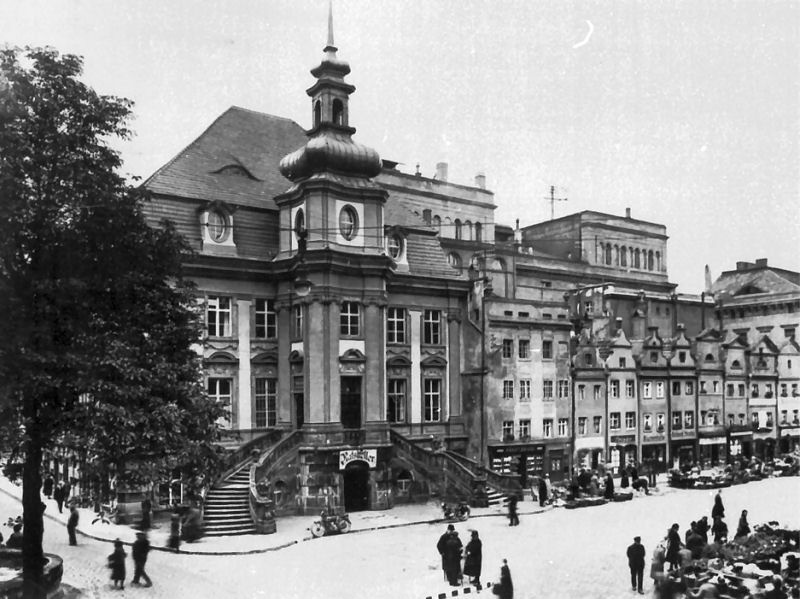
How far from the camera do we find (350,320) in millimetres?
37188

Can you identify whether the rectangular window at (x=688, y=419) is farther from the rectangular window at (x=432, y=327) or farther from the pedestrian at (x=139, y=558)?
the pedestrian at (x=139, y=558)

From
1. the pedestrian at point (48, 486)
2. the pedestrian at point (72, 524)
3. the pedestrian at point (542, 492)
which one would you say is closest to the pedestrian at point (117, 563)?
the pedestrian at point (72, 524)

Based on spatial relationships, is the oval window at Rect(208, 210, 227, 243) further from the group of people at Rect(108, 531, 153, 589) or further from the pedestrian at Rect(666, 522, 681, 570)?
the pedestrian at Rect(666, 522, 681, 570)

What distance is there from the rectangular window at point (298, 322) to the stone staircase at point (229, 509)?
6.92 meters

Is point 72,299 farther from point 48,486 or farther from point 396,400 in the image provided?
point 396,400

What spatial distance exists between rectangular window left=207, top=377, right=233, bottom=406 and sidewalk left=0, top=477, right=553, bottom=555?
616 centimetres

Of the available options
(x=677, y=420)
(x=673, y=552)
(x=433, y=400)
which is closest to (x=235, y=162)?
(x=433, y=400)

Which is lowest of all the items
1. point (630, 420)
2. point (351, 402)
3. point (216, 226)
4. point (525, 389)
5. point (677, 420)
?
point (677, 420)

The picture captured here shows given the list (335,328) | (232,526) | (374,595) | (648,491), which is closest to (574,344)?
(648,491)

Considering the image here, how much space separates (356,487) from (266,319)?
8.84 metres

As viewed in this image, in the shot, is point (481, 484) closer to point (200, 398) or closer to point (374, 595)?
point (374, 595)

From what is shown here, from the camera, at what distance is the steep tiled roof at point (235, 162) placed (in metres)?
36.4

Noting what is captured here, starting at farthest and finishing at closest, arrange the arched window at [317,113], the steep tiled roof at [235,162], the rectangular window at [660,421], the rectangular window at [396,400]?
1. the rectangular window at [660,421]
2. the rectangular window at [396,400]
3. the arched window at [317,113]
4. the steep tiled roof at [235,162]

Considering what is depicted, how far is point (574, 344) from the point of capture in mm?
48750
